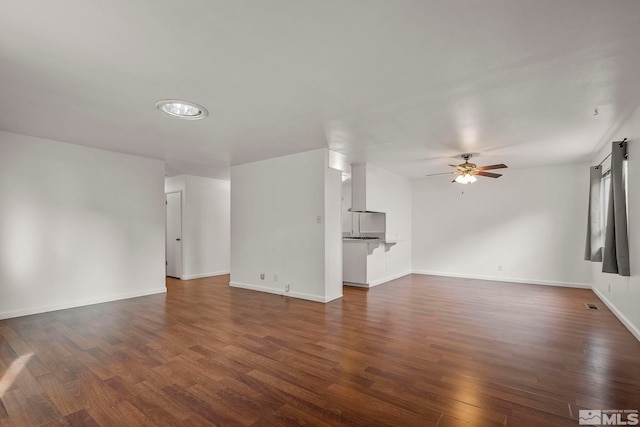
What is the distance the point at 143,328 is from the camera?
3.71m

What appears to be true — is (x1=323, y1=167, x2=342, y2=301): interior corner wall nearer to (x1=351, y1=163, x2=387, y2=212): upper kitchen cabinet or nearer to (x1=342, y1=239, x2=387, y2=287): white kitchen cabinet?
(x1=351, y1=163, x2=387, y2=212): upper kitchen cabinet

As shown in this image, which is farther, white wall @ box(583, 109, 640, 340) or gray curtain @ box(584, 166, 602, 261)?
gray curtain @ box(584, 166, 602, 261)

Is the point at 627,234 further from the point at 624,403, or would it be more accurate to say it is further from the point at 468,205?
the point at 468,205

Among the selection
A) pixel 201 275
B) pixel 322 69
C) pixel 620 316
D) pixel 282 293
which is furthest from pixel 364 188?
pixel 201 275

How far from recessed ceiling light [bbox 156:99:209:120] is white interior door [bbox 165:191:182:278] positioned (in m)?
4.32

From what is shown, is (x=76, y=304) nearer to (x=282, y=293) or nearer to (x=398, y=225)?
(x=282, y=293)

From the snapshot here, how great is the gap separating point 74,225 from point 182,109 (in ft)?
9.63

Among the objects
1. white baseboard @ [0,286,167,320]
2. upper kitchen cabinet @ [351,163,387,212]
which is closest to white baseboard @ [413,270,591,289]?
upper kitchen cabinet @ [351,163,387,212]

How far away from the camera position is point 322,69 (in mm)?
2502

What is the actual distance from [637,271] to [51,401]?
218 inches

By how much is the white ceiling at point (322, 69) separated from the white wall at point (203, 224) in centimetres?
298

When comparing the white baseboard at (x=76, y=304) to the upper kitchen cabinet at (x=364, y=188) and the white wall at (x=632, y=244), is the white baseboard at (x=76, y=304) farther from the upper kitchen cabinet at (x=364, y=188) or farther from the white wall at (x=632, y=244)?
the white wall at (x=632, y=244)

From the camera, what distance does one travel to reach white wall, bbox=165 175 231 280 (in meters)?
7.27

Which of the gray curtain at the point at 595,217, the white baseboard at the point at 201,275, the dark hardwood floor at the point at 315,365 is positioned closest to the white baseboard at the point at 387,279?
the dark hardwood floor at the point at 315,365
